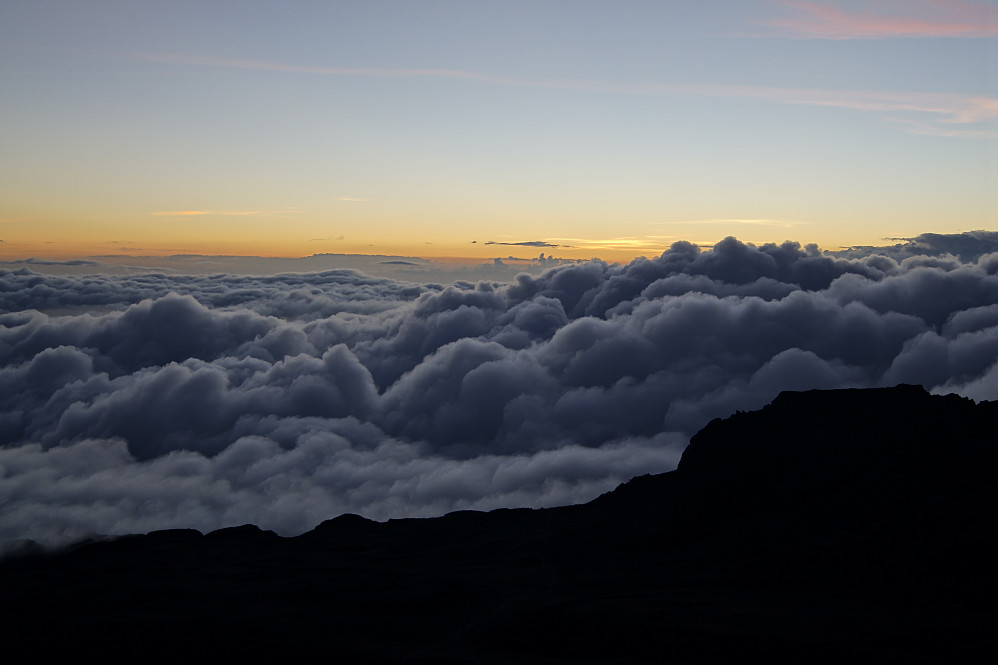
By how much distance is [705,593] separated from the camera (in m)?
133

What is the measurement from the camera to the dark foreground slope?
107 m

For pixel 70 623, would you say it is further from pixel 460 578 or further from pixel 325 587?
pixel 460 578

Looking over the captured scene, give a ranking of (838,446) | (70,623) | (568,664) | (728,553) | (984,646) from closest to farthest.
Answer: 1. (984,646)
2. (568,664)
3. (70,623)
4. (728,553)
5. (838,446)

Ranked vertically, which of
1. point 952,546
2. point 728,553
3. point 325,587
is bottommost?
Result: point 325,587

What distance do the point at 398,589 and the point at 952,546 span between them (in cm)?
12100

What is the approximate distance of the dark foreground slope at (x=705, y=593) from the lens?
352 ft

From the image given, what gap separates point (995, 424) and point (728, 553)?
76651 millimetres

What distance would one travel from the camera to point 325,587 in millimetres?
182250

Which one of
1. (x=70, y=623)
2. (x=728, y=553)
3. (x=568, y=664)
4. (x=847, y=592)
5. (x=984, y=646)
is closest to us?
(x=984, y=646)

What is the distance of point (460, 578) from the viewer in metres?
172

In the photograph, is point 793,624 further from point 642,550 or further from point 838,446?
point 838,446

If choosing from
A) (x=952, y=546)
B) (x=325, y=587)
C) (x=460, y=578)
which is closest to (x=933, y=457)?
(x=952, y=546)

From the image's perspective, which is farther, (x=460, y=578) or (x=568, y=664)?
(x=460, y=578)

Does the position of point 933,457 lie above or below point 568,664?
above
